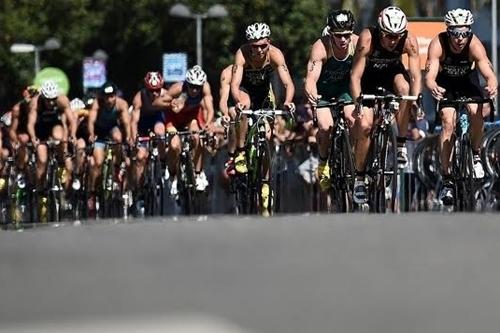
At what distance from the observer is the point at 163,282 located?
8.21m

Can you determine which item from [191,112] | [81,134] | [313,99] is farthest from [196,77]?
[81,134]

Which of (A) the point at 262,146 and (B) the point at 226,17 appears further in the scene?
(B) the point at 226,17

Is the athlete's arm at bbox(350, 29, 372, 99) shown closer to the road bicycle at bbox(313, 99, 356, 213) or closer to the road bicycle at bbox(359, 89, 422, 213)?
the road bicycle at bbox(359, 89, 422, 213)

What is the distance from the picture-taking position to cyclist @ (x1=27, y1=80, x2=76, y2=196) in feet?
71.1

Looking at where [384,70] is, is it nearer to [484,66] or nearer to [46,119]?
[484,66]

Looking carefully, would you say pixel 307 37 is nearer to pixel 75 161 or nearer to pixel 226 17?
pixel 226 17

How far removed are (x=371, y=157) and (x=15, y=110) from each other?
8643 mm

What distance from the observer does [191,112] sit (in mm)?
20328

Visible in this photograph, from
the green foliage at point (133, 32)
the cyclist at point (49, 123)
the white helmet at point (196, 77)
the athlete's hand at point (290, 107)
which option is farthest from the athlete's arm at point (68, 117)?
the green foliage at point (133, 32)

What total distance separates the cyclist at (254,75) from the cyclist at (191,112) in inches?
78.2

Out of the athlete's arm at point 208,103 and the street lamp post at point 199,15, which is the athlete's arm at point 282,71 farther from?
the street lamp post at point 199,15

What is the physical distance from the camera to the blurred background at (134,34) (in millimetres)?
56872

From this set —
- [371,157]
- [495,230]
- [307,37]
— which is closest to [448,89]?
[371,157]

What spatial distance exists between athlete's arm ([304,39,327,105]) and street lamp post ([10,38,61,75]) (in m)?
52.4
